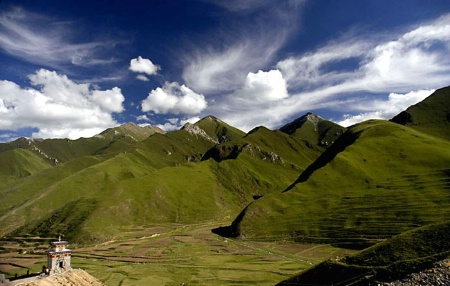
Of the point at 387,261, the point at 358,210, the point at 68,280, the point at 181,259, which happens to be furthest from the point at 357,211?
the point at 68,280

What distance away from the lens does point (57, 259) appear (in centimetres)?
7262

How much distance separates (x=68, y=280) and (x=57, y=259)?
7.39 metres

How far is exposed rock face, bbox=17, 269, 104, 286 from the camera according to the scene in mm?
59750

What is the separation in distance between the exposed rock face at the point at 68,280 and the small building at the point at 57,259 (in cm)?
231

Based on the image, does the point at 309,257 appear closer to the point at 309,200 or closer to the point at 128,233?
the point at 309,200

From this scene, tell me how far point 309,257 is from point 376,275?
87.1m

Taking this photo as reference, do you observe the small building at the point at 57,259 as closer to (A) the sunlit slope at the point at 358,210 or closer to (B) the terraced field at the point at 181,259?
(B) the terraced field at the point at 181,259

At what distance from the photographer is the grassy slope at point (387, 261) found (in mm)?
37031

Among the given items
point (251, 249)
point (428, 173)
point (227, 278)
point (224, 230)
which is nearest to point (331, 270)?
point (227, 278)

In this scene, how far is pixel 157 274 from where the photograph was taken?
105125mm

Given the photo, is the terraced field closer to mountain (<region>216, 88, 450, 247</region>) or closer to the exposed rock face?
mountain (<region>216, 88, 450, 247</region>)

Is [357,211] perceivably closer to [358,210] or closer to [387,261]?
[358,210]

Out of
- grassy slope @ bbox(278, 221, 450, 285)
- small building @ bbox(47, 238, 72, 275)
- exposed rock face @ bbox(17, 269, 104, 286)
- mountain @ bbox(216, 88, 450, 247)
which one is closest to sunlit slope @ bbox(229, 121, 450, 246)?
mountain @ bbox(216, 88, 450, 247)

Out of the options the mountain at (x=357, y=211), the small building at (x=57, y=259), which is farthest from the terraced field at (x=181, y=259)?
the small building at (x=57, y=259)
